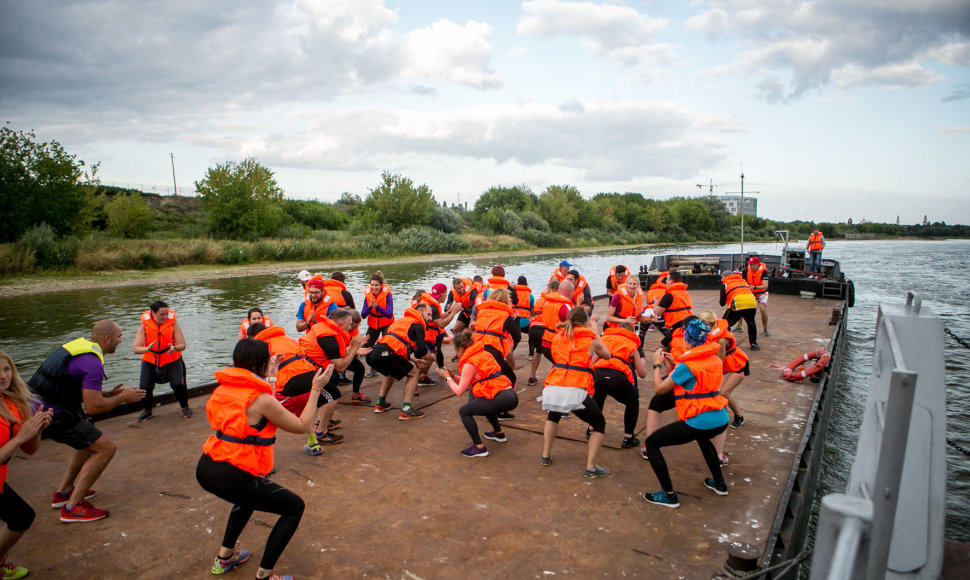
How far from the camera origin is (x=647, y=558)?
14.1 ft

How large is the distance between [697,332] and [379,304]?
18.5 feet

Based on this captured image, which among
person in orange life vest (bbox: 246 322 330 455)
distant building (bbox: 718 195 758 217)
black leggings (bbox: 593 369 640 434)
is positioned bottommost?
black leggings (bbox: 593 369 640 434)

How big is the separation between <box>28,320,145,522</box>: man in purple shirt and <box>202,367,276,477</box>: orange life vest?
1.53 metres

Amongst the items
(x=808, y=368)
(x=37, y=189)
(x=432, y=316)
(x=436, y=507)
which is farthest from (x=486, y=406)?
(x=37, y=189)

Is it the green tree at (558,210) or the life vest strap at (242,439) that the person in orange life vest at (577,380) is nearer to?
the life vest strap at (242,439)

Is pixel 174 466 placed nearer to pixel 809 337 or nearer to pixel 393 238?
pixel 809 337

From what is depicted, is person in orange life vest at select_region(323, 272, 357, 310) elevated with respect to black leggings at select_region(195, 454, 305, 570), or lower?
elevated

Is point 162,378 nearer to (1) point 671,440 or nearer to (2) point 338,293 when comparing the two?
(2) point 338,293

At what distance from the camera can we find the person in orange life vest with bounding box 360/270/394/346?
9.23m

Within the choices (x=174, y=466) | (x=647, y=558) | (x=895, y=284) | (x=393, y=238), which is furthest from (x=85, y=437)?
(x=393, y=238)

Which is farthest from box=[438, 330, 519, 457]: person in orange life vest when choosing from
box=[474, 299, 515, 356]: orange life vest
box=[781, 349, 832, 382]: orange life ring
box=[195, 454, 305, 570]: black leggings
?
box=[781, 349, 832, 382]: orange life ring

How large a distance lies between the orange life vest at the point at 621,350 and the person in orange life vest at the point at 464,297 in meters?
4.43

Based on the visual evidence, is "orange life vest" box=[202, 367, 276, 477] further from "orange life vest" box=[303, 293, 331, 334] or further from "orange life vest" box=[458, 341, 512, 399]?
"orange life vest" box=[303, 293, 331, 334]

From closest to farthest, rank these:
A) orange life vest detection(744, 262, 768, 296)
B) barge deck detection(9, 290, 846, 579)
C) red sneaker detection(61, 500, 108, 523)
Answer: barge deck detection(9, 290, 846, 579)
red sneaker detection(61, 500, 108, 523)
orange life vest detection(744, 262, 768, 296)
